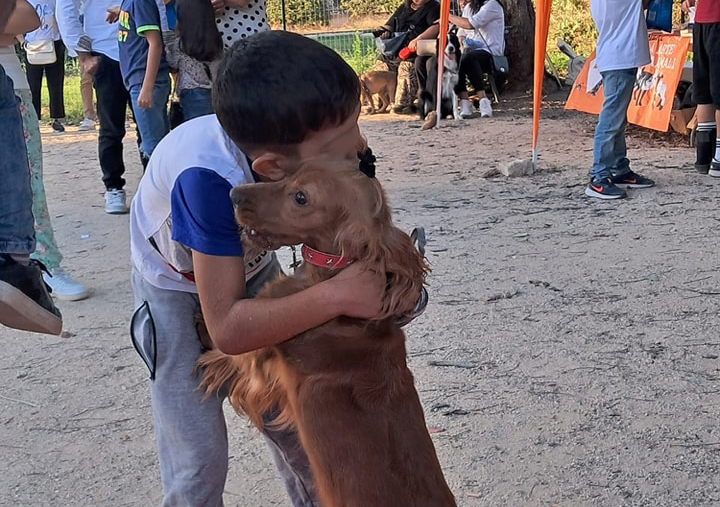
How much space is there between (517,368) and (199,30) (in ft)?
10.4

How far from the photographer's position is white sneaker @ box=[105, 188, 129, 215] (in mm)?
7227

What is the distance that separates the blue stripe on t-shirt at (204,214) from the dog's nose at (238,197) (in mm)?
51

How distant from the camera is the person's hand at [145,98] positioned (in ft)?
20.2

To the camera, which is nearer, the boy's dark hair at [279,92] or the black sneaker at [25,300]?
the boy's dark hair at [279,92]

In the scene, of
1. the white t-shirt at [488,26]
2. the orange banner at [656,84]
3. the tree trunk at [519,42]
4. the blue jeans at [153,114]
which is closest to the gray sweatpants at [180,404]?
the blue jeans at [153,114]

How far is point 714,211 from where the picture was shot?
6.16m

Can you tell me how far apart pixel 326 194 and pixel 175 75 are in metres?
4.63

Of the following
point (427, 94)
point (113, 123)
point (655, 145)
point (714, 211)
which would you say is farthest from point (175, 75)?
point (427, 94)

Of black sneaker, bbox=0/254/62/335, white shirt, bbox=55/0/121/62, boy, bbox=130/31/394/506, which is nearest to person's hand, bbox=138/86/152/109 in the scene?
white shirt, bbox=55/0/121/62

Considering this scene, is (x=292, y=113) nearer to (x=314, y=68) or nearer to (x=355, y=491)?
(x=314, y=68)

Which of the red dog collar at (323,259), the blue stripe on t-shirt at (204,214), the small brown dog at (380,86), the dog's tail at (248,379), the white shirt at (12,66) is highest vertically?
the white shirt at (12,66)

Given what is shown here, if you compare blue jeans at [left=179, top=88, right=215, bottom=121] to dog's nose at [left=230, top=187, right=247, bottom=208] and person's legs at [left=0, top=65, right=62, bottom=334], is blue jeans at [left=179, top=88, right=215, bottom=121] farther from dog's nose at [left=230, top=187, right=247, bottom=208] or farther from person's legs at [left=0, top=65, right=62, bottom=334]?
dog's nose at [left=230, top=187, right=247, bottom=208]

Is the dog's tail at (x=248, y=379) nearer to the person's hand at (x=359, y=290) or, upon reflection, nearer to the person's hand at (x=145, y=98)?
the person's hand at (x=359, y=290)

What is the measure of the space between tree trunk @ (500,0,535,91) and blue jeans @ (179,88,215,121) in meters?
7.82
